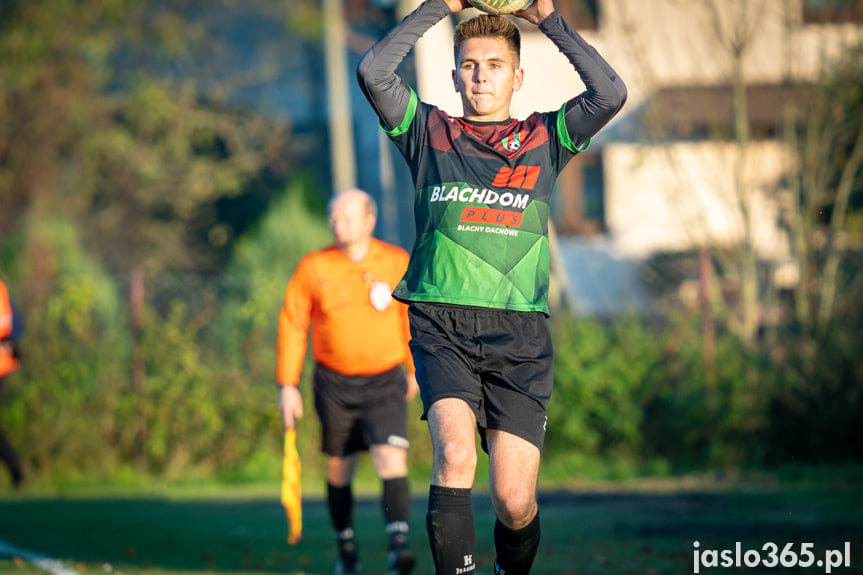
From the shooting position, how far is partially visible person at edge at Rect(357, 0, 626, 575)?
4.23 m

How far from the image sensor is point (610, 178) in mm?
18406

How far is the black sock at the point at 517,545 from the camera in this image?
4.28 meters

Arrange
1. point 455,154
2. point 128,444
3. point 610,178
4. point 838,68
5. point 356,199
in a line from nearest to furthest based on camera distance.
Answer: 1. point 455,154
2. point 356,199
3. point 128,444
4. point 838,68
5. point 610,178

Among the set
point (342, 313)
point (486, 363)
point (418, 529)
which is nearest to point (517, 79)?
point (486, 363)

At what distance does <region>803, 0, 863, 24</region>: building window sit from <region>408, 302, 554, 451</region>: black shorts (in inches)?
412

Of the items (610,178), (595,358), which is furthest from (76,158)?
(595,358)

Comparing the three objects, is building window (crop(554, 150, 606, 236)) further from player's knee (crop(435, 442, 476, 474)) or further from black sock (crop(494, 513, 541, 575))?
player's knee (crop(435, 442, 476, 474))

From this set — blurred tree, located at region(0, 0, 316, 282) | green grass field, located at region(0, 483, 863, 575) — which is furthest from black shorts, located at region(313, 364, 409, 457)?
blurred tree, located at region(0, 0, 316, 282)

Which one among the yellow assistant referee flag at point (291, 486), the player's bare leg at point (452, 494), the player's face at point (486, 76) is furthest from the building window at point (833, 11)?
the player's bare leg at point (452, 494)

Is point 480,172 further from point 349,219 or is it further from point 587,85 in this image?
point 349,219

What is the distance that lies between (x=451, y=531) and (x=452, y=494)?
0.14 metres

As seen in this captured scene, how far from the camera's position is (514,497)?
13.8ft

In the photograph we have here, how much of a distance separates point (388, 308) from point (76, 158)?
17.5 metres

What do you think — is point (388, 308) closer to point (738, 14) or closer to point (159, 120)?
point (738, 14)
